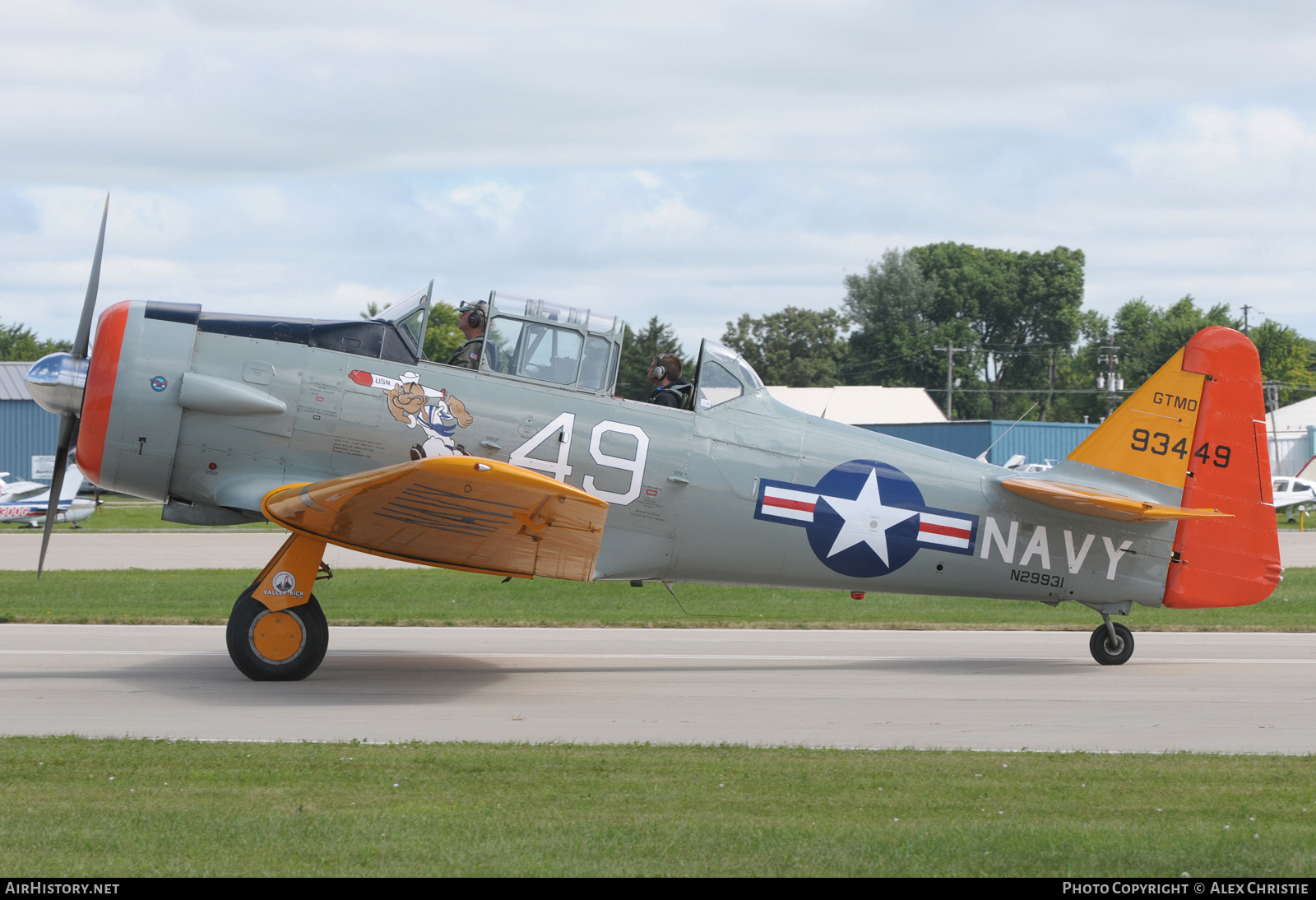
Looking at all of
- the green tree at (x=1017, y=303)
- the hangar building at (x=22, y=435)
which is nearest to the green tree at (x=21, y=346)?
the hangar building at (x=22, y=435)

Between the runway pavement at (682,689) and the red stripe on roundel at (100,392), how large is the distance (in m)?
1.89

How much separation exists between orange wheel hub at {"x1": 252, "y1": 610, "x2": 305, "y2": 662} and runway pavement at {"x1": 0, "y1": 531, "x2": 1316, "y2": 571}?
922 centimetres

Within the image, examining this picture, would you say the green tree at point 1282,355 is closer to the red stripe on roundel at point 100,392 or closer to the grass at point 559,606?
the grass at point 559,606

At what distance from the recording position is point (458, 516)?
26.1 ft

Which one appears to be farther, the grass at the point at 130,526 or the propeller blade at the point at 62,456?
the grass at the point at 130,526

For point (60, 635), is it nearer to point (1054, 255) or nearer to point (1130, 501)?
point (1130, 501)

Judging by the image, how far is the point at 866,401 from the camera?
62.4m

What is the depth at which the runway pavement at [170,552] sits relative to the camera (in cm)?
2117

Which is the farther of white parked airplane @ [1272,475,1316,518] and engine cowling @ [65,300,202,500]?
white parked airplane @ [1272,475,1316,518]

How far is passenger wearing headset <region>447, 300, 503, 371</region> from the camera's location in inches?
357

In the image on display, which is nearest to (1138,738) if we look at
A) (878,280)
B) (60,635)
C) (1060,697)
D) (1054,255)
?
(1060,697)

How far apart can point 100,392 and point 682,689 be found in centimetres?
516

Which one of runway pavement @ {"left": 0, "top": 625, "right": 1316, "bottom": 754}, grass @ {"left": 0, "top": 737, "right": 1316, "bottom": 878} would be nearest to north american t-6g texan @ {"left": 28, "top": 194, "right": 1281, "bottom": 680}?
runway pavement @ {"left": 0, "top": 625, "right": 1316, "bottom": 754}

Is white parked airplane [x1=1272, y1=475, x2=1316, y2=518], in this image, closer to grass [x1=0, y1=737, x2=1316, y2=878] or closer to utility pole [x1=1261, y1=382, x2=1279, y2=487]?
utility pole [x1=1261, y1=382, x2=1279, y2=487]
